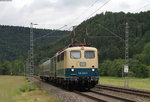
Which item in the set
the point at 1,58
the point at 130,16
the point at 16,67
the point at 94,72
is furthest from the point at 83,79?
the point at 1,58

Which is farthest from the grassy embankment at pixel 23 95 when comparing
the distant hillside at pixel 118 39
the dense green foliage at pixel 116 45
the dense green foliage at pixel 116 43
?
the distant hillside at pixel 118 39

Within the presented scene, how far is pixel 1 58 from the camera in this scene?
612 ft

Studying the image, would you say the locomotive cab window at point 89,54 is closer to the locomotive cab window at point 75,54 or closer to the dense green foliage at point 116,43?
the locomotive cab window at point 75,54

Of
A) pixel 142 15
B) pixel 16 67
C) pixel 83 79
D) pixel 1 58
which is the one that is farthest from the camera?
pixel 1 58

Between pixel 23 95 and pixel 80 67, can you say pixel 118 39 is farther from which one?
pixel 23 95

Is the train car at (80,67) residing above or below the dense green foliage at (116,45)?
below

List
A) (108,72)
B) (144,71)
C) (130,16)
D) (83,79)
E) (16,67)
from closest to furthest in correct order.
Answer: (83,79) < (144,71) < (108,72) < (130,16) < (16,67)

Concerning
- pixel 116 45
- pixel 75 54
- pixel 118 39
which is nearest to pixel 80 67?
pixel 75 54

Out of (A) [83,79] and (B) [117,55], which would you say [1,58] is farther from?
(A) [83,79]

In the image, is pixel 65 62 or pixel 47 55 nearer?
pixel 65 62

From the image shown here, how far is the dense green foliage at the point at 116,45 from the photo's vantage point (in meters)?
114

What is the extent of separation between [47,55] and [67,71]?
106 m

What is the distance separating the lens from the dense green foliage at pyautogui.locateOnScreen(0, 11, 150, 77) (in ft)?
373

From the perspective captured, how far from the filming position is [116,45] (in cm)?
15000
